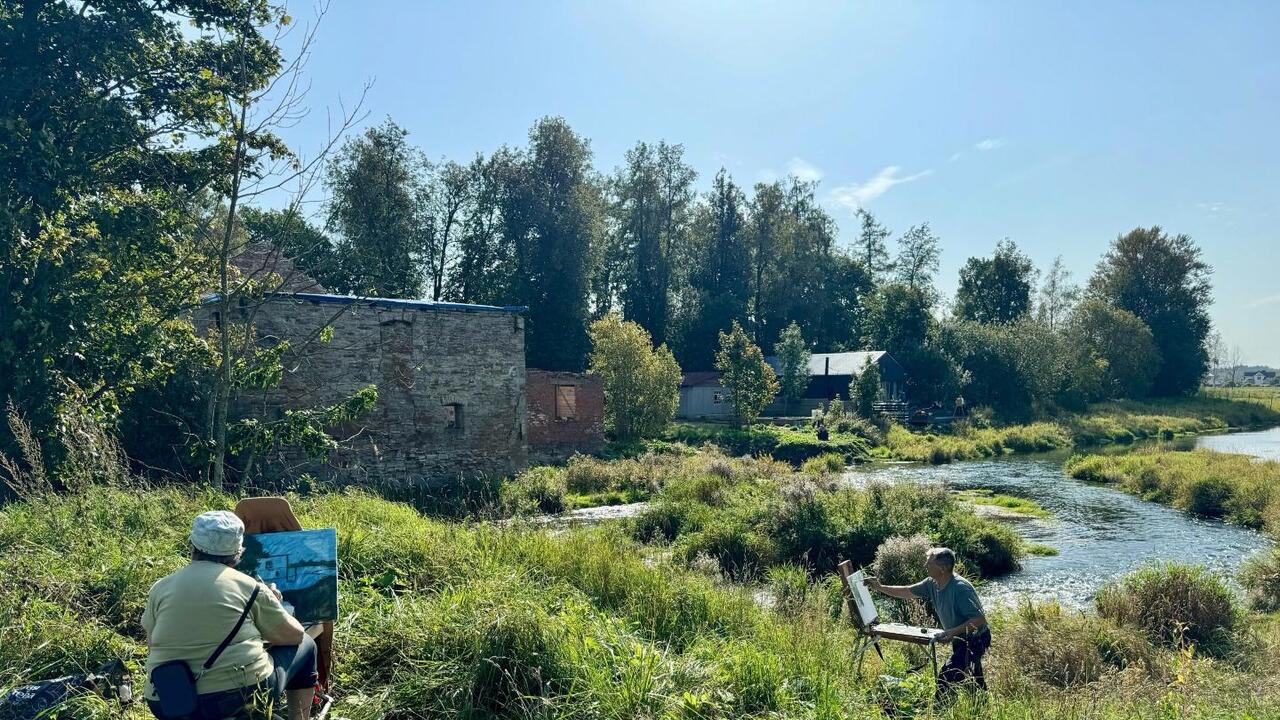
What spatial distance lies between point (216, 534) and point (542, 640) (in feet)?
6.92

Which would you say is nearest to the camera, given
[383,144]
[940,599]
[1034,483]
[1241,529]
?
[940,599]

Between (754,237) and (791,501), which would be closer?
(791,501)

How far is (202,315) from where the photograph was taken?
15664mm

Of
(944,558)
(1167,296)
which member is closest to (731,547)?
(944,558)

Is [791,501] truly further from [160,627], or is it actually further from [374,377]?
[160,627]

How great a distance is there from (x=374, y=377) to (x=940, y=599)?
581 inches

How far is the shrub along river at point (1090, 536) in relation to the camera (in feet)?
38.5

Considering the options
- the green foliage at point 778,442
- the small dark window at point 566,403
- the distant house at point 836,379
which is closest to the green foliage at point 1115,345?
the distant house at point 836,379

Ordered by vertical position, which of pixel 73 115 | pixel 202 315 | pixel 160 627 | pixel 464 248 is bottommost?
pixel 160 627

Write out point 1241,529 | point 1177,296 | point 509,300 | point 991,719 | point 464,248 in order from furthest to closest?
point 1177,296 < point 464,248 < point 509,300 < point 1241,529 < point 991,719

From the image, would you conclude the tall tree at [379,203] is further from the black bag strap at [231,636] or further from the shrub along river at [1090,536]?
the black bag strap at [231,636]

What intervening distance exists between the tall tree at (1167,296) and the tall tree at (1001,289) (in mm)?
6324

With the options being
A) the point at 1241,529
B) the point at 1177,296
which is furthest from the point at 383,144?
the point at 1177,296

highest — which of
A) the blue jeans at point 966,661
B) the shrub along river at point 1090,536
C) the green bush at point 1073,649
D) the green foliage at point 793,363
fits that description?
the green foliage at point 793,363
